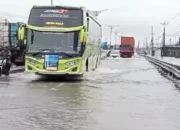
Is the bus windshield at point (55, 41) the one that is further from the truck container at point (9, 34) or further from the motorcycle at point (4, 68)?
the truck container at point (9, 34)

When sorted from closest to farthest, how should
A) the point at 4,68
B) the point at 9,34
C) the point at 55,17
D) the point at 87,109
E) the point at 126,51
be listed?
the point at 87,109, the point at 55,17, the point at 4,68, the point at 9,34, the point at 126,51

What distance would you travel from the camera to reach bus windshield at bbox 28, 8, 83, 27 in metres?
20.9

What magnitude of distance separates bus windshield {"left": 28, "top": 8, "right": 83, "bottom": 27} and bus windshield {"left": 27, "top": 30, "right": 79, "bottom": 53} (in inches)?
17.9

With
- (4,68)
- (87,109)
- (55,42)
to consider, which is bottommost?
(87,109)

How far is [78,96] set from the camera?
1499cm

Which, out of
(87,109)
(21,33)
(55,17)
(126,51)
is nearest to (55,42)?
(55,17)

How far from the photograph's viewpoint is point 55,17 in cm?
2108

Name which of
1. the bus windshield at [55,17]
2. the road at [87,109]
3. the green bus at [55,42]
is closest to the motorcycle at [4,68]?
the green bus at [55,42]

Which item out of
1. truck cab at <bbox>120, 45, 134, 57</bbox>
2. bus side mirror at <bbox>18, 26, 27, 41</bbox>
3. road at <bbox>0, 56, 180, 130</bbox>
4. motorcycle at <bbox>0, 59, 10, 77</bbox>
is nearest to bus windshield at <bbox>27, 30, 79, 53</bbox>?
bus side mirror at <bbox>18, 26, 27, 41</bbox>

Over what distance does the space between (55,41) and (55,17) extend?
4.05 ft

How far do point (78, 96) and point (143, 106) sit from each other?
2.81 meters

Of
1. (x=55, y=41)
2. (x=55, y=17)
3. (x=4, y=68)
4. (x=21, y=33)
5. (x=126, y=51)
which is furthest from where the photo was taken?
(x=126, y=51)

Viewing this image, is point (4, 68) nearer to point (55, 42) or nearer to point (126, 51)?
point (55, 42)

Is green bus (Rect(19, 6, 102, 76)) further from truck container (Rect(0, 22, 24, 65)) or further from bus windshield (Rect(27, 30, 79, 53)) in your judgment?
truck container (Rect(0, 22, 24, 65))
